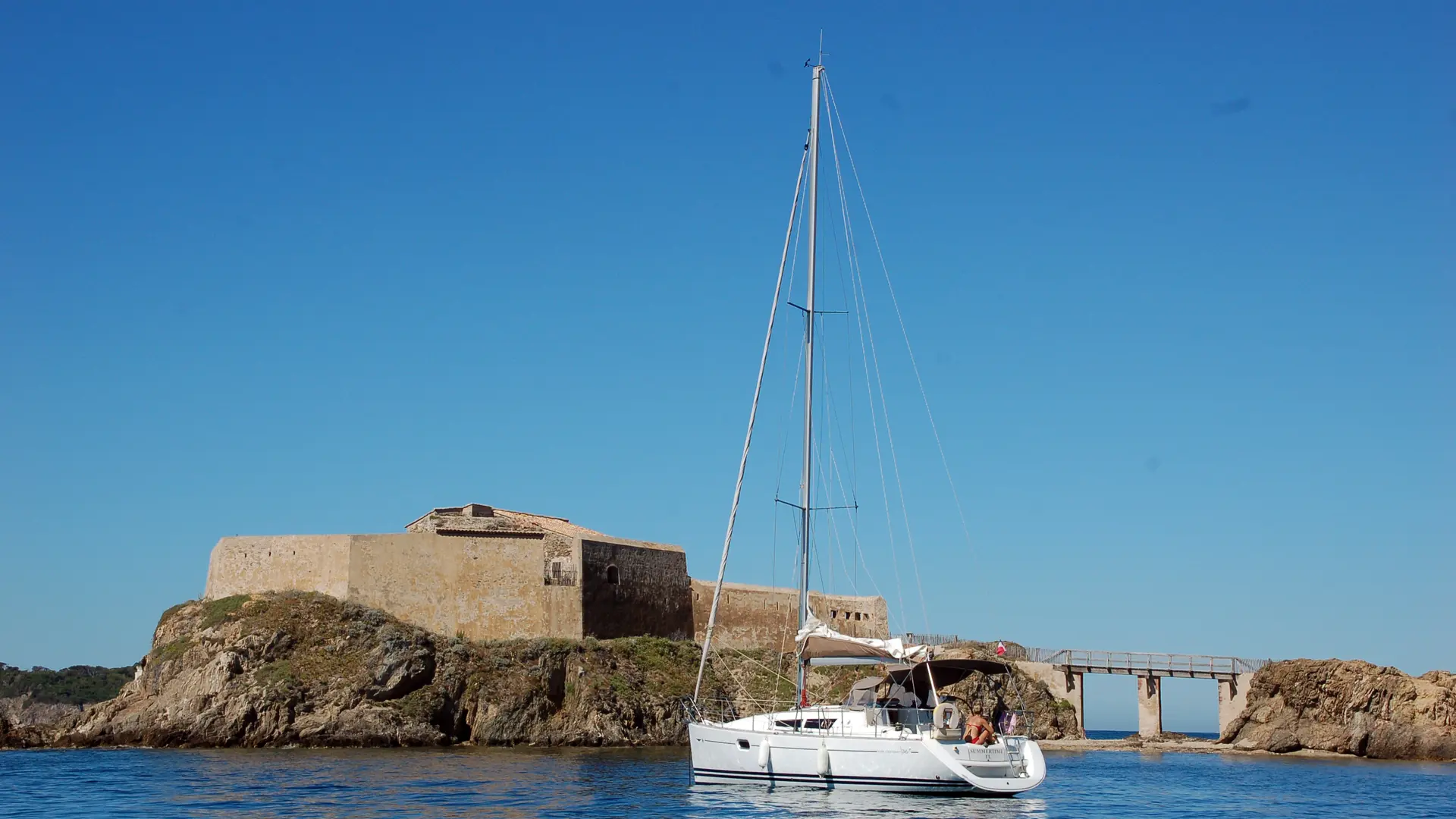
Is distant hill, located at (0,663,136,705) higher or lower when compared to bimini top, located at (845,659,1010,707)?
lower

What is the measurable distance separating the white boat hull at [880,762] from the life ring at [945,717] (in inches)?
10.8

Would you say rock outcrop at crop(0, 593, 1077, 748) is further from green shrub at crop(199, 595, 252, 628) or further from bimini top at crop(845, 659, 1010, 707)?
bimini top at crop(845, 659, 1010, 707)

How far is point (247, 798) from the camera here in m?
22.8

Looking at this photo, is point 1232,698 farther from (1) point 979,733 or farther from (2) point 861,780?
(2) point 861,780

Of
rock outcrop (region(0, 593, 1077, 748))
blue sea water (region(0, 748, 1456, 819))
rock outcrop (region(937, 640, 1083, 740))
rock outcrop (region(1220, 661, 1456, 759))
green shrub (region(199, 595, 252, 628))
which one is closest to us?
blue sea water (region(0, 748, 1456, 819))

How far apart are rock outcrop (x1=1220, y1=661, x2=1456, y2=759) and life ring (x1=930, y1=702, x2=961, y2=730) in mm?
23934

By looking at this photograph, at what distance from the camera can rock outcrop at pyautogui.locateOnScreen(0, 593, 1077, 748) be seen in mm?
35938

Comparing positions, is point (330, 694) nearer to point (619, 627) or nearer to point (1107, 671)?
point (619, 627)

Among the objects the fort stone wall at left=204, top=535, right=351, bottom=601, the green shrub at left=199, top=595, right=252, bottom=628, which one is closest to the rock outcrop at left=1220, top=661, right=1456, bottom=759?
the fort stone wall at left=204, top=535, right=351, bottom=601

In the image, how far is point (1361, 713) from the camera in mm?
41250

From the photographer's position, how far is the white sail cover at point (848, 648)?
23.8 metres

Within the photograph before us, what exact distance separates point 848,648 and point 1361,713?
24.7 meters

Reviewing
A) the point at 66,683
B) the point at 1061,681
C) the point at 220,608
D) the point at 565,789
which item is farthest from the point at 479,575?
the point at 66,683

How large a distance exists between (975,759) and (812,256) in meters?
9.82
